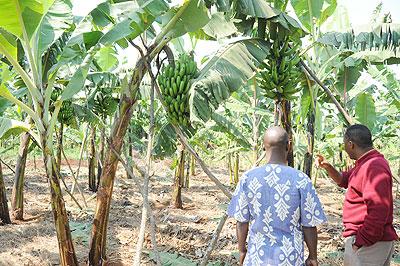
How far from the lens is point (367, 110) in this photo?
220 inches

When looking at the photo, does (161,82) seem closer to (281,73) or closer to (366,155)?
(281,73)

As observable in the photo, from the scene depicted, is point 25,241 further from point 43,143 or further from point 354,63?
point 354,63

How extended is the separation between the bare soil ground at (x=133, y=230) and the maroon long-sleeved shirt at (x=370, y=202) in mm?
2464

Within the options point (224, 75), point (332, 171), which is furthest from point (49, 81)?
point (332, 171)

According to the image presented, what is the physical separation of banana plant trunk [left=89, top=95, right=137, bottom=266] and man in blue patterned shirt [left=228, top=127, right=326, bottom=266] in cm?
181

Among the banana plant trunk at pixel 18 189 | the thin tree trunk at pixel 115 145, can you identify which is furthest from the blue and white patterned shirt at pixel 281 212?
the banana plant trunk at pixel 18 189

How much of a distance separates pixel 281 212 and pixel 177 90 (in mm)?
1242

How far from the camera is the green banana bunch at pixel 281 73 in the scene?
3225mm

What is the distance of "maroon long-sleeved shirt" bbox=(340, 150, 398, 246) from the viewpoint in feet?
8.59

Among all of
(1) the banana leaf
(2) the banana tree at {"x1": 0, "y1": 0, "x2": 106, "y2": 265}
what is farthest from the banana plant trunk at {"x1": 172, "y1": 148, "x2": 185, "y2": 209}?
(1) the banana leaf

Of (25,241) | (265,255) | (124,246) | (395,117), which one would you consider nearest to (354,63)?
(265,255)

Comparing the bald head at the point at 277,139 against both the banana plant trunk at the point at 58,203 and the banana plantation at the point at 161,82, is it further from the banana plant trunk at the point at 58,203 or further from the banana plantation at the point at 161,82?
the banana plant trunk at the point at 58,203

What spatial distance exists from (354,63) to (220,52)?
2396 mm

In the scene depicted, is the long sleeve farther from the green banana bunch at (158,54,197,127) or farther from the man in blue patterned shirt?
the green banana bunch at (158,54,197,127)
